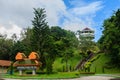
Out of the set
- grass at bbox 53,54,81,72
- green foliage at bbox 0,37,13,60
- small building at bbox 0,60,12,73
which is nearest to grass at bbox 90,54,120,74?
grass at bbox 53,54,81,72

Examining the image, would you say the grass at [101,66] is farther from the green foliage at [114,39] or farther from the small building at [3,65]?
the small building at [3,65]

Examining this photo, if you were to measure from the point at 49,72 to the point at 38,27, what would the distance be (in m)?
17.0

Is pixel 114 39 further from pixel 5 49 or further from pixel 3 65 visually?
pixel 5 49

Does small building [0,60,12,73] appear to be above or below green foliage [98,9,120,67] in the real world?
below

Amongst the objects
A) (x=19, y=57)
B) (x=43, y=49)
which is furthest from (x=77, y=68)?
(x=19, y=57)

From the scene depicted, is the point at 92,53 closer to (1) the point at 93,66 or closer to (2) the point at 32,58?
(1) the point at 93,66

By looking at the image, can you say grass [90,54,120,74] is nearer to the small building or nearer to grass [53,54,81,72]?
grass [53,54,81,72]

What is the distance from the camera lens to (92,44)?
69562mm

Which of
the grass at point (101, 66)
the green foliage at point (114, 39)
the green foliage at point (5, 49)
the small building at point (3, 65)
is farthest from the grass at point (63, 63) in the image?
the green foliage at point (5, 49)

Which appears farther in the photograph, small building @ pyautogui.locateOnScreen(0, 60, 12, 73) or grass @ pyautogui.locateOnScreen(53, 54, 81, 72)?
small building @ pyautogui.locateOnScreen(0, 60, 12, 73)

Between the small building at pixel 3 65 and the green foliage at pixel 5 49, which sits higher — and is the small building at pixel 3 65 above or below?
below

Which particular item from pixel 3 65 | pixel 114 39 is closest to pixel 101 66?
pixel 114 39

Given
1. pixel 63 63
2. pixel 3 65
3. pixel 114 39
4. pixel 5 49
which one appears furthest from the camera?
pixel 5 49

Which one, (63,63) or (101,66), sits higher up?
(63,63)
